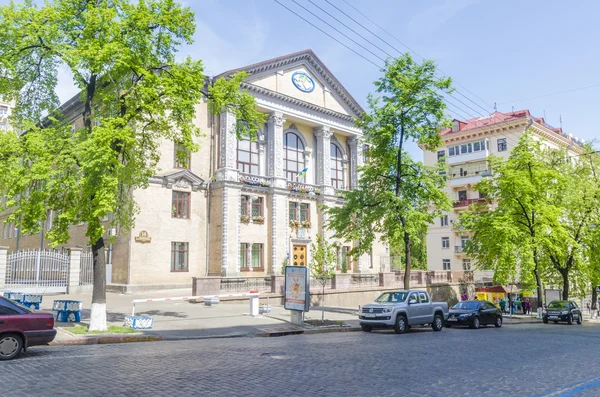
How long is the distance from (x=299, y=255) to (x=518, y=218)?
1793cm

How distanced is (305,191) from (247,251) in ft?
25.7

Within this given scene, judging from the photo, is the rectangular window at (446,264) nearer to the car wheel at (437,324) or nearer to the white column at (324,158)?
the white column at (324,158)

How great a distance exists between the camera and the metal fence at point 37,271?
25938 mm

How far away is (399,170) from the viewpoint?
26516 millimetres

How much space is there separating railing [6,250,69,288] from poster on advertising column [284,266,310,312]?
604 inches

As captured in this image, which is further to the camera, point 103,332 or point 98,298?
point 98,298

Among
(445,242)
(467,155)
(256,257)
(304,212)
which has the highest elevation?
(467,155)

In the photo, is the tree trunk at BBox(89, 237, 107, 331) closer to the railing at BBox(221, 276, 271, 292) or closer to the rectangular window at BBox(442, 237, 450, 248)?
the railing at BBox(221, 276, 271, 292)

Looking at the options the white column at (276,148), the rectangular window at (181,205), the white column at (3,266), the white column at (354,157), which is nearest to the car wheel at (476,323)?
the white column at (276,148)

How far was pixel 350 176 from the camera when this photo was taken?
47.5 metres

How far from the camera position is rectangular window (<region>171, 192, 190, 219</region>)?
3468cm

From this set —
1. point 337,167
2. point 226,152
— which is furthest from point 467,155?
point 226,152

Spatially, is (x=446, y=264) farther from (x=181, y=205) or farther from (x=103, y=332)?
(x=103, y=332)

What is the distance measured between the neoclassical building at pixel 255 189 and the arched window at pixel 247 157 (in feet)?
0.29
